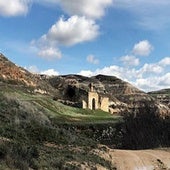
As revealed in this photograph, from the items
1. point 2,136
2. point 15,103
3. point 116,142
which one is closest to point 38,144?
point 2,136

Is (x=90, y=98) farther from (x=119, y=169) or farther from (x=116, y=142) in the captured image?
(x=119, y=169)

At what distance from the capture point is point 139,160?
25.6 metres

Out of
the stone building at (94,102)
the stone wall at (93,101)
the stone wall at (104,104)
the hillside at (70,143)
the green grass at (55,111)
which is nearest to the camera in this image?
the hillside at (70,143)

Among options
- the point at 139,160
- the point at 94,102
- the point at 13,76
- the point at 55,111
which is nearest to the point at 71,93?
the point at 94,102

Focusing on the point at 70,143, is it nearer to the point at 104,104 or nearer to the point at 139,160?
the point at 139,160

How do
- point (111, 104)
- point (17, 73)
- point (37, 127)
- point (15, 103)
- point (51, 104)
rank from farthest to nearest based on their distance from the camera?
point (111, 104)
point (17, 73)
point (51, 104)
point (15, 103)
point (37, 127)

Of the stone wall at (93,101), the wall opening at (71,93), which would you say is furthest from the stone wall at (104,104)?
the wall opening at (71,93)

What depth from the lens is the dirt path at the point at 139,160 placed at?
24.1m

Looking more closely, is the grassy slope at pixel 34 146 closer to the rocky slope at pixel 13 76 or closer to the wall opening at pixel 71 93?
the rocky slope at pixel 13 76

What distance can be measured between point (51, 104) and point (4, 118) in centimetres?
4703

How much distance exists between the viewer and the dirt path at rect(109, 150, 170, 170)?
24094 mm

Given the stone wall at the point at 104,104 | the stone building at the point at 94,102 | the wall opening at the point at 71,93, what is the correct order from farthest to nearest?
the stone wall at the point at 104,104 → the wall opening at the point at 71,93 → the stone building at the point at 94,102

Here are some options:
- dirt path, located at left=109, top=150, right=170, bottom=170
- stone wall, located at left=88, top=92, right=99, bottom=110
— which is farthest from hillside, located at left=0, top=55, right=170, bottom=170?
stone wall, located at left=88, top=92, right=99, bottom=110

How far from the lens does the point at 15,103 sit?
113 ft
